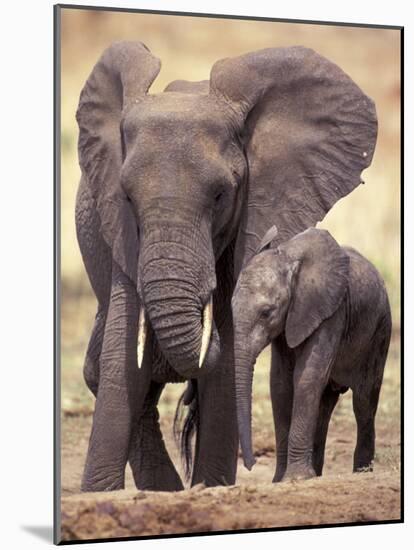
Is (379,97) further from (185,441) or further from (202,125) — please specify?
(185,441)

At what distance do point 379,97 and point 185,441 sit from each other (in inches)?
64.7

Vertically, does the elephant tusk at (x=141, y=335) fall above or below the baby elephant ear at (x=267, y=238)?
below

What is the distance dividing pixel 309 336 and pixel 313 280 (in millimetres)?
226

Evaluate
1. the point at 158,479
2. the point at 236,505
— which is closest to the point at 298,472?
the point at 236,505

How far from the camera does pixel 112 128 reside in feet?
25.4

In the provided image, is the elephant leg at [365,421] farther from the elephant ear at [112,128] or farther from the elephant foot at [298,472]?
the elephant ear at [112,128]

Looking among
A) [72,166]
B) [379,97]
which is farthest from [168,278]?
[379,97]

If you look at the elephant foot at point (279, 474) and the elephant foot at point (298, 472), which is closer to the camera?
the elephant foot at point (298, 472)

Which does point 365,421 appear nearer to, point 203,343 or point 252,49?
point 203,343

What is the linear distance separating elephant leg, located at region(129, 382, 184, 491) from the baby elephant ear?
917 millimetres

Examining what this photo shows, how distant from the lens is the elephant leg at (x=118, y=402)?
7703 mm

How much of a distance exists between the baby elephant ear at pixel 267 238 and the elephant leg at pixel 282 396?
1.43 ft

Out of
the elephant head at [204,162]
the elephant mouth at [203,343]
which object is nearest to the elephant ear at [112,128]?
the elephant head at [204,162]

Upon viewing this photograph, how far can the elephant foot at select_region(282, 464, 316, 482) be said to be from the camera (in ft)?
25.8
